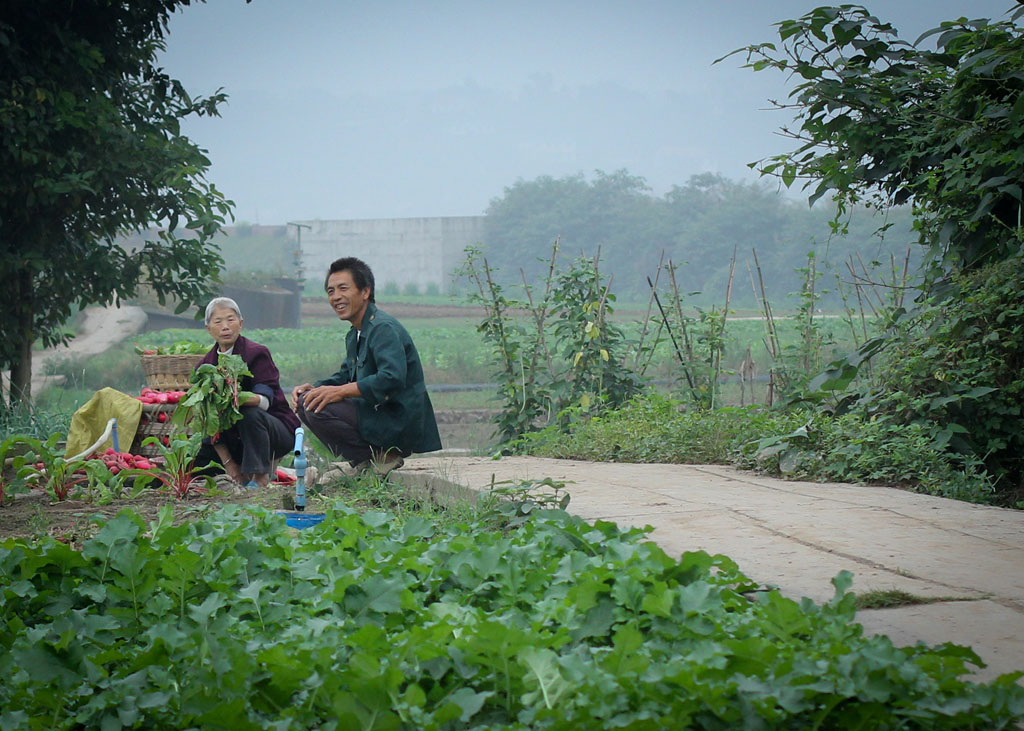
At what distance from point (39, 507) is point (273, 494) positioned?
864 mm

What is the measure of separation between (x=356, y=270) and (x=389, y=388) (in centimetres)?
58

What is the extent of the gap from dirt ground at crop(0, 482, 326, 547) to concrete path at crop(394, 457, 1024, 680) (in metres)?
0.60

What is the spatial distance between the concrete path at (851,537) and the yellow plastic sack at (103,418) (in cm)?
182

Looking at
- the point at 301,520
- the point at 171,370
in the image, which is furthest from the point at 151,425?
the point at 301,520

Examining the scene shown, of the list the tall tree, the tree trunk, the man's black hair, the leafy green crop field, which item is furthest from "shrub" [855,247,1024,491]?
the tree trunk

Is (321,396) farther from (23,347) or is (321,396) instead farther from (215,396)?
(23,347)

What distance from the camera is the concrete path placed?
1727 millimetres

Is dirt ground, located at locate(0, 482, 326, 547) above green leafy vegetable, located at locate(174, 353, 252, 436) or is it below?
below

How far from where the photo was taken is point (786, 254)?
28.5 m

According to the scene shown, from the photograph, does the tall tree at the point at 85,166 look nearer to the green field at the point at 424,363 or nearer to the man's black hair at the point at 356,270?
the green field at the point at 424,363

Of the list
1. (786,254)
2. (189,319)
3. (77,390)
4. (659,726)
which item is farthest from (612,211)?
(659,726)

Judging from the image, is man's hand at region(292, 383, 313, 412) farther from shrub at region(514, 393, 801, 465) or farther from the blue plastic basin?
shrub at region(514, 393, 801, 465)

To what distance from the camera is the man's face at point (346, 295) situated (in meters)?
3.97

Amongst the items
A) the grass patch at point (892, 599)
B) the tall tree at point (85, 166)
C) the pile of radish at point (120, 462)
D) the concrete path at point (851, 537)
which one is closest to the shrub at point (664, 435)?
the concrete path at point (851, 537)
